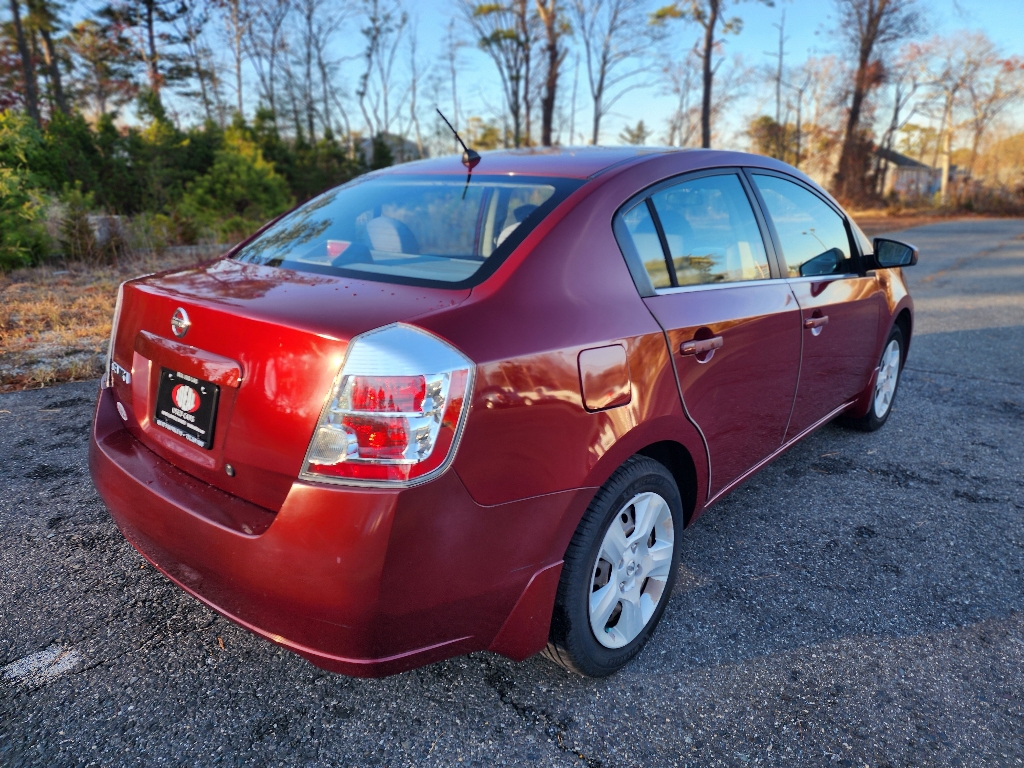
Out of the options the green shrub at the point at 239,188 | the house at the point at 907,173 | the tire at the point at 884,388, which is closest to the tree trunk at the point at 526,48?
the green shrub at the point at 239,188

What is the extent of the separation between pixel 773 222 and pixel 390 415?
2107 mm

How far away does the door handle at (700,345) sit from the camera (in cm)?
210

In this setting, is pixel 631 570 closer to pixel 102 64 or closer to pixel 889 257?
pixel 889 257

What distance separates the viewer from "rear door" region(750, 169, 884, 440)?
2.90 metres

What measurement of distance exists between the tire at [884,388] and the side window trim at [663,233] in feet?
5.41

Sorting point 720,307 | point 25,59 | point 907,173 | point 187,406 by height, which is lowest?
point 187,406

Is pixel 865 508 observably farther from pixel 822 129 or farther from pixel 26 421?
pixel 822 129

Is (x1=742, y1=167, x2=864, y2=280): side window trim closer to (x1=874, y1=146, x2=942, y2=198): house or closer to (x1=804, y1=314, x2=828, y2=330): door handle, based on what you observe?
(x1=804, y1=314, x2=828, y2=330): door handle

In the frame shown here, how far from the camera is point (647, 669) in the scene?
6.89 feet

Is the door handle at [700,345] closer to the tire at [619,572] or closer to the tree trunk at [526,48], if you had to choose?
the tire at [619,572]

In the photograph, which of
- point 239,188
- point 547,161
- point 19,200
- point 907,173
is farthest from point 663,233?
point 907,173

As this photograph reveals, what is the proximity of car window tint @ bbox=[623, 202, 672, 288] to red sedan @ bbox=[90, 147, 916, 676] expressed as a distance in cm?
1

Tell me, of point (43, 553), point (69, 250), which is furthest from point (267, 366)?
point (69, 250)

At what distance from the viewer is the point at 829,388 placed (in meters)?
3.29
